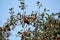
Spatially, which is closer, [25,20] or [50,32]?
[50,32]

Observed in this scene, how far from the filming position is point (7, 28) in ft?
23.0

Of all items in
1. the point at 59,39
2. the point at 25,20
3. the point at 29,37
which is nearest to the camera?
the point at 59,39

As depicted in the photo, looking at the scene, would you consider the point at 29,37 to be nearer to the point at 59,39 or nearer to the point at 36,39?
the point at 36,39

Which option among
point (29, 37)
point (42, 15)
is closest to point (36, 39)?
point (29, 37)

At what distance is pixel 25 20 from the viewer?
6852 mm

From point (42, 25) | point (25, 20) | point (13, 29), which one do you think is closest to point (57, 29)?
point (42, 25)

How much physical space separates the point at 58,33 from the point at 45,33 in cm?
45

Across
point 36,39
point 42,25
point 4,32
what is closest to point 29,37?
point 36,39

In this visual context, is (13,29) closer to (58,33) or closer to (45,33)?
(45,33)

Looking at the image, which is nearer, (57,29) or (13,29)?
(57,29)

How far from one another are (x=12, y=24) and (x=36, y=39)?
49.6 inches

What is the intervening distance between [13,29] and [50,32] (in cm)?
151

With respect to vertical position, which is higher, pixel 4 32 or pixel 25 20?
pixel 25 20

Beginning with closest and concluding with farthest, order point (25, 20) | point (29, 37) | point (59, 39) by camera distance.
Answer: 1. point (59, 39)
2. point (29, 37)
3. point (25, 20)
